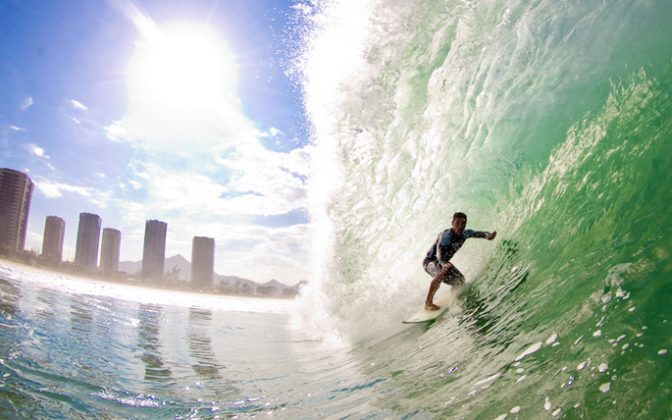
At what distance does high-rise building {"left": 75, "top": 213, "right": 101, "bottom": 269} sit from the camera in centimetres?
16725

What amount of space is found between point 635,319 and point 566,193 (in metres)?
3.11

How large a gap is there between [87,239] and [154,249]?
1073 inches

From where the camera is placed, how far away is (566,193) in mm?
5301

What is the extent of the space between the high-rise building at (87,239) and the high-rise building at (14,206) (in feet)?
183

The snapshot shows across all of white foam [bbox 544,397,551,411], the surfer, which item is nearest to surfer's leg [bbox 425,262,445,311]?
the surfer

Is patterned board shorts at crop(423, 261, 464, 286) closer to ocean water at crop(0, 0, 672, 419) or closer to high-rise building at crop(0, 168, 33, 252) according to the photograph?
ocean water at crop(0, 0, 672, 419)

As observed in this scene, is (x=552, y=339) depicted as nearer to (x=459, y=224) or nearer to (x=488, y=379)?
(x=488, y=379)

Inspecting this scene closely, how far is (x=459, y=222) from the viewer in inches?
248

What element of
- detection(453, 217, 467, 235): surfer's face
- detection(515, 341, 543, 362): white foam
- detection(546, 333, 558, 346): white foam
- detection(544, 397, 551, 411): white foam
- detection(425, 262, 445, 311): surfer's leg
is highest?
detection(453, 217, 467, 235): surfer's face

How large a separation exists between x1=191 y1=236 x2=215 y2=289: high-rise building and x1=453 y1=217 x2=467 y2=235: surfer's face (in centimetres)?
18053

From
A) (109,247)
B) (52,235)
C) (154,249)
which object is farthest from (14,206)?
(109,247)

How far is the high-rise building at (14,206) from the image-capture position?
348 ft

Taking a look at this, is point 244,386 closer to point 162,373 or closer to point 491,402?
point 162,373

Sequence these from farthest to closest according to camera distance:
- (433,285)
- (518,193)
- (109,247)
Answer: (109,247), (518,193), (433,285)
